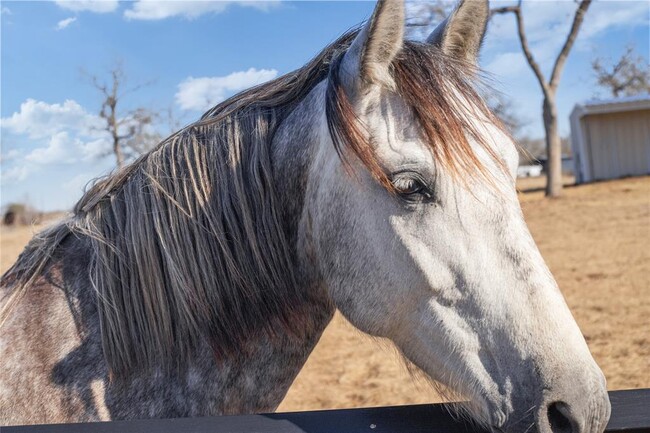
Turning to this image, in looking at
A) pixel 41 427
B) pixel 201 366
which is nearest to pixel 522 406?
pixel 201 366

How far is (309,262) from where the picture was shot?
182 cm

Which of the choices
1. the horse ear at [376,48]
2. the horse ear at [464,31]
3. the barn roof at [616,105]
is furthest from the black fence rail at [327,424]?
the barn roof at [616,105]

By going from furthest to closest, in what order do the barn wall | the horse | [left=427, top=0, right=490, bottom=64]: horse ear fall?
the barn wall
[left=427, top=0, right=490, bottom=64]: horse ear
the horse

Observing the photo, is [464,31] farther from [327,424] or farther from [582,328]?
[582,328]

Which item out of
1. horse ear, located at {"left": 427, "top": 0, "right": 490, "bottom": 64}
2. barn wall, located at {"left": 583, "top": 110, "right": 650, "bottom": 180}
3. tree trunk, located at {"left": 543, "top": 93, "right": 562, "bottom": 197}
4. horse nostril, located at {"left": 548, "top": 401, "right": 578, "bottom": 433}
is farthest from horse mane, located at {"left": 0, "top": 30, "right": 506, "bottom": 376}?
barn wall, located at {"left": 583, "top": 110, "right": 650, "bottom": 180}

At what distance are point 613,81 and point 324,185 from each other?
155 ft

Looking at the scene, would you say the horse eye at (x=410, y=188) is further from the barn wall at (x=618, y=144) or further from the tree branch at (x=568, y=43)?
A: the barn wall at (x=618, y=144)

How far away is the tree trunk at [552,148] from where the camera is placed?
19.8 metres

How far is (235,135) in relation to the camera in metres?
1.91

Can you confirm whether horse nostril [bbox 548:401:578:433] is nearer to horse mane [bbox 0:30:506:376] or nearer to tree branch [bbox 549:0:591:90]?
horse mane [bbox 0:30:506:376]

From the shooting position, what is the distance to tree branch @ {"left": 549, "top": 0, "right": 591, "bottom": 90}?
20.4 metres

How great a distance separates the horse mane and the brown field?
0.44 m

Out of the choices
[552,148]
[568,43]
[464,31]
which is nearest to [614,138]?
[552,148]

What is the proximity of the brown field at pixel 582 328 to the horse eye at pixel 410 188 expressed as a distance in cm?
56
